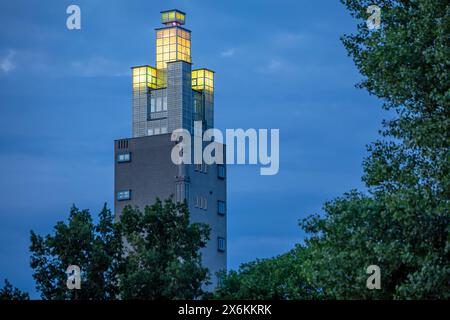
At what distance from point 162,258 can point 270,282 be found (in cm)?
695

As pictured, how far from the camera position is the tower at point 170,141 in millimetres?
144375

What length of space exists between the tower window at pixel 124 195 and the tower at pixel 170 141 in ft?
0.48

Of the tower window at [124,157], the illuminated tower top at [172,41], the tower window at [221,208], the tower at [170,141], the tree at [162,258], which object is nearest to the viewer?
the tree at [162,258]

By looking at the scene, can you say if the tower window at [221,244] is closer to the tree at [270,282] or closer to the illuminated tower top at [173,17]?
the illuminated tower top at [173,17]

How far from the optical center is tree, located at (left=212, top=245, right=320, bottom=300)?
51312 millimetres

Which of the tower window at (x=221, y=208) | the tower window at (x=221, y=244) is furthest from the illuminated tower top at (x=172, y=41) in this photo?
the tower window at (x=221, y=244)

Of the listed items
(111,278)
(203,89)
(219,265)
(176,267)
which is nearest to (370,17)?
(176,267)

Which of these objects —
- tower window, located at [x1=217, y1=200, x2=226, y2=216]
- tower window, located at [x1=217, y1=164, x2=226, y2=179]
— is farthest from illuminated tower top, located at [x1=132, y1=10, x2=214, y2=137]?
tower window, located at [x1=217, y1=200, x2=226, y2=216]

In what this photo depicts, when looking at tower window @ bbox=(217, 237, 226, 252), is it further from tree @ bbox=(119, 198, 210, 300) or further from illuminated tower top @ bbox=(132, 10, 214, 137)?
tree @ bbox=(119, 198, 210, 300)

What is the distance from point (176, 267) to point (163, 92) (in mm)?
104384

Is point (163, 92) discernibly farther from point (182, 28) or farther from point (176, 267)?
point (176, 267)

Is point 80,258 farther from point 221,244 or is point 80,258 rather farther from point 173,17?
point 173,17

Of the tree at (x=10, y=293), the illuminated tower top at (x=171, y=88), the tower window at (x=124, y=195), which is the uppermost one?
the illuminated tower top at (x=171, y=88)

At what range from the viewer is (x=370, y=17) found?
37.7 metres
